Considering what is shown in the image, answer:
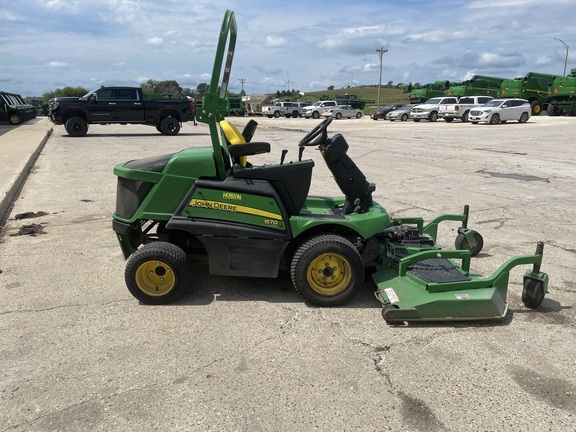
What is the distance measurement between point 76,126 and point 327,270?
60.9 ft

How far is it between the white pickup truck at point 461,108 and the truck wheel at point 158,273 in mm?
30434

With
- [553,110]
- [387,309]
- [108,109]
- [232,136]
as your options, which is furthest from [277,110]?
[387,309]

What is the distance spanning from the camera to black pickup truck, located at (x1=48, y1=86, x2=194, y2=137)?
728 inches

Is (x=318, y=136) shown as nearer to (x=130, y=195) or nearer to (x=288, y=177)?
(x=288, y=177)

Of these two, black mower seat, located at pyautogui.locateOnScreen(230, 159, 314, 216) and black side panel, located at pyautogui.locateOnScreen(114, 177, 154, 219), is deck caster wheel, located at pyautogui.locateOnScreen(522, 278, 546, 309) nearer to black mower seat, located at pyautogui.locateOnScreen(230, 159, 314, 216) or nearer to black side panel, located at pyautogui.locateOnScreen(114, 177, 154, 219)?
black mower seat, located at pyautogui.locateOnScreen(230, 159, 314, 216)

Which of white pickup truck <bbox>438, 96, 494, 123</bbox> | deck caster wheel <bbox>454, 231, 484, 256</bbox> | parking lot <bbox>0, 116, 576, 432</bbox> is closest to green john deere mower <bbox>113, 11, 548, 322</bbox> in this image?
parking lot <bbox>0, 116, 576, 432</bbox>

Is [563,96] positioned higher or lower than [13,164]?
higher

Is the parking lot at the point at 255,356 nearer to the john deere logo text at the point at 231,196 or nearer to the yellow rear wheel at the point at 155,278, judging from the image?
the yellow rear wheel at the point at 155,278

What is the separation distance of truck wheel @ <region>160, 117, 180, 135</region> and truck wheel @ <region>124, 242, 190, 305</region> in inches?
682

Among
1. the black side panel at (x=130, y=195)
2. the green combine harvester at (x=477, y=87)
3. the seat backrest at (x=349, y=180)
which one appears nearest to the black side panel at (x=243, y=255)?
the black side panel at (x=130, y=195)

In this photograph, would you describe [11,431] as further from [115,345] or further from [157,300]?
[157,300]

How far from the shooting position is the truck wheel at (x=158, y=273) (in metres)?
3.66

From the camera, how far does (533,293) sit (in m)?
3.61

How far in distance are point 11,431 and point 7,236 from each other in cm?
398
